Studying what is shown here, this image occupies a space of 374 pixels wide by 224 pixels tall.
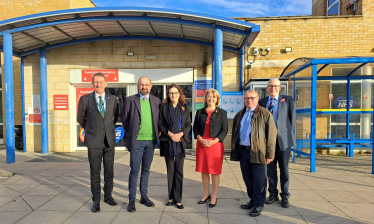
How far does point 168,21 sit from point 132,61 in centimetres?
242

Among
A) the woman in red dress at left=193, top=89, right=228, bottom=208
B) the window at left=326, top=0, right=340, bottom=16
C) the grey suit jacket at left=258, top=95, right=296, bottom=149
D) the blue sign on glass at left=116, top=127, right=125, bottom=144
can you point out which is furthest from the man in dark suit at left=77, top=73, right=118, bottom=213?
the window at left=326, top=0, right=340, bottom=16

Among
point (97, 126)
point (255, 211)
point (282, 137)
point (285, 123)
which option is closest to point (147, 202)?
point (97, 126)

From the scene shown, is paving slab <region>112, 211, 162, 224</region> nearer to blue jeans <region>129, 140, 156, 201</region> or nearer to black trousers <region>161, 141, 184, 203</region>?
blue jeans <region>129, 140, 156, 201</region>

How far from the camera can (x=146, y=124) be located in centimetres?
348

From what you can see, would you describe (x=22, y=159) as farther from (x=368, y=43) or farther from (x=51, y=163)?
(x=368, y=43)

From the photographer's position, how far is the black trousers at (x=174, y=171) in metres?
3.45

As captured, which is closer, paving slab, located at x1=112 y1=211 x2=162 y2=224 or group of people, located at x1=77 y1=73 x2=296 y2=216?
paving slab, located at x1=112 y1=211 x2=162 y2=224

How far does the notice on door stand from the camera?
Result: 27.9 ft

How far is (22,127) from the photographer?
888cm

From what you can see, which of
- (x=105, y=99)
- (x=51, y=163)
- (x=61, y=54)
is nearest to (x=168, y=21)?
(x=105, y=99)

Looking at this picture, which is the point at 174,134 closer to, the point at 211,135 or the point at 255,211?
the point at 211,135

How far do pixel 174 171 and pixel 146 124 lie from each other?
78 centimetres

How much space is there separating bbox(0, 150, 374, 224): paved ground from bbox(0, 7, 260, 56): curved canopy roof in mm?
3624

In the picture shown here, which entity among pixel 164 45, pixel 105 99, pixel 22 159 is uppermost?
pixel 164 45
